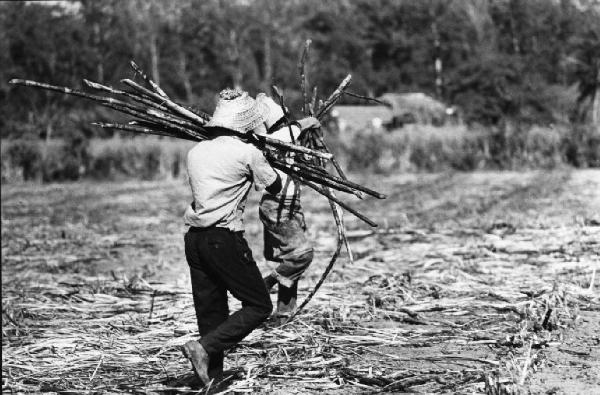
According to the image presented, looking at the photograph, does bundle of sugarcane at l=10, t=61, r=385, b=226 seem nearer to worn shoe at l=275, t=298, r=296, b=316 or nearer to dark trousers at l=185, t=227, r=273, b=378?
dark trousers at l=185, t=227, r=273, b=378

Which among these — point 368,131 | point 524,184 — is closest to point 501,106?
point 368,131

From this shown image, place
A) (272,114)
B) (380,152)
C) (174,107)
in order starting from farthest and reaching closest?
(380,152) → (272,114) → (174,107)

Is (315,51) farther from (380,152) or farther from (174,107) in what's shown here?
(174,107)

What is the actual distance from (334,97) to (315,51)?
59.0m

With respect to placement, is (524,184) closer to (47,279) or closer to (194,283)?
(47,279)

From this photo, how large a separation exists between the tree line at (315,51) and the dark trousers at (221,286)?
19.5 m

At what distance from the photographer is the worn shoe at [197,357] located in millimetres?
4898

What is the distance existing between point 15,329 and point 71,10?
4236cm

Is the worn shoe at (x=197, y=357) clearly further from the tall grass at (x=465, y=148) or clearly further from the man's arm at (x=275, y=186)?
the tall grass at (x=465, y=148)

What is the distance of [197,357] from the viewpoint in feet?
16.1

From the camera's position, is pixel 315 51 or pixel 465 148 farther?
pixel 315 51

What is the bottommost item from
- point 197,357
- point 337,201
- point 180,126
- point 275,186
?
point 197,357

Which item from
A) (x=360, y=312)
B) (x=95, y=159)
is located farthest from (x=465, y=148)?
(x=360, y=312)

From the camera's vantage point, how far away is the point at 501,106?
101 ft
